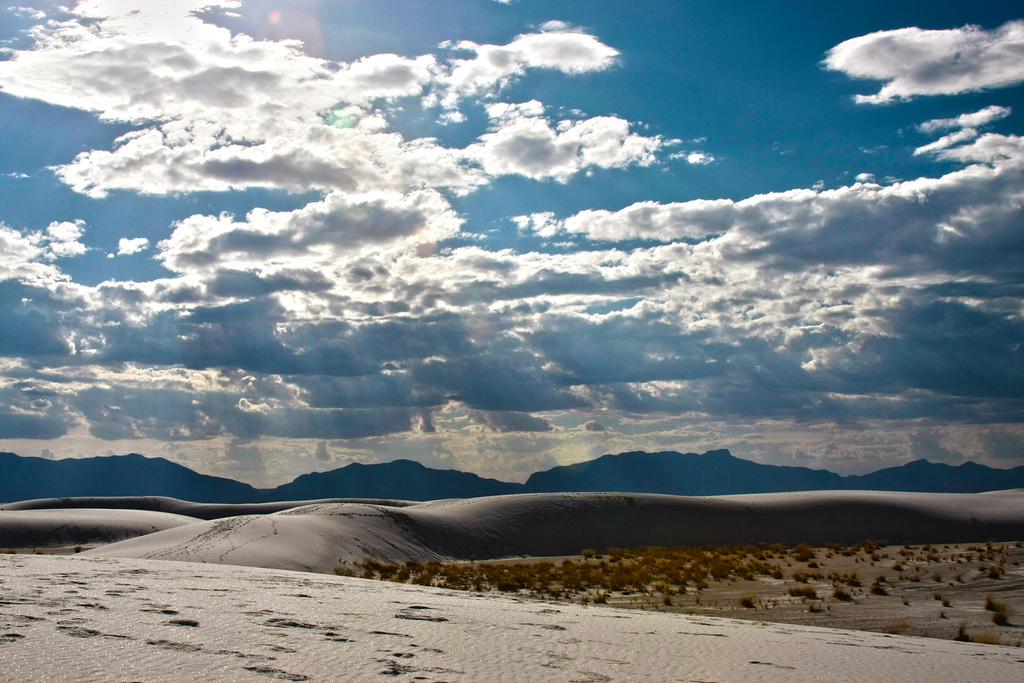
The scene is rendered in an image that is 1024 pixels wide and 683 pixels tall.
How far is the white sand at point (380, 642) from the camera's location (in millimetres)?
8336

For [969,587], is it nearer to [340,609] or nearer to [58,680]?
[340,609]

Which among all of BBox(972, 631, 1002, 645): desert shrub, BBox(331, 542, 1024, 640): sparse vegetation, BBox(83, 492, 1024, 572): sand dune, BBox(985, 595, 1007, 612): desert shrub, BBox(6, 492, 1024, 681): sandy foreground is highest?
BBox(6, 492, 1024, 681): sandy foreground

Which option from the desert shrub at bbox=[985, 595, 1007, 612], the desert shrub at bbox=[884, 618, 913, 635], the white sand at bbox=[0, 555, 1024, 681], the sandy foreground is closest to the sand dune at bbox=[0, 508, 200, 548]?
the sandy foreground

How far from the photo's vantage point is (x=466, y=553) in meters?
53.6

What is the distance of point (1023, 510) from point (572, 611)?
233 ft

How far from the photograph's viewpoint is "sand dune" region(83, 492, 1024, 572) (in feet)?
154

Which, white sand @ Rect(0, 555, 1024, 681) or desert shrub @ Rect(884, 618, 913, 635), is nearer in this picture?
white sand @ Rect(0, 555, 1024, 681)

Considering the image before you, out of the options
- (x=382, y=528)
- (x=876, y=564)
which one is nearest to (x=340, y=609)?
(x=876, y=564)

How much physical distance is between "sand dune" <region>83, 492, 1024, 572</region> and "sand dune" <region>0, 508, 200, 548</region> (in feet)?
54.7

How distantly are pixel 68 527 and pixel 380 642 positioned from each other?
199ft

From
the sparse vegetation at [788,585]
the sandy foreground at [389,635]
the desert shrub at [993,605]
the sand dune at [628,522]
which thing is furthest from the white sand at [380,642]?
the sand dune at [628,522]

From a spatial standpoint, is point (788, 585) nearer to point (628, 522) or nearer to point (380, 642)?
point (380, 642)

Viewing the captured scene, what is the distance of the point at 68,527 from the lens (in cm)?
6131

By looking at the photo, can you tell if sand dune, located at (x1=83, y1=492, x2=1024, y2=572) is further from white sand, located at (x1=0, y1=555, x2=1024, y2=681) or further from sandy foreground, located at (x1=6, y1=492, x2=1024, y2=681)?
white sand, located at (x1=0, y1=555, x2=1024, y2=681)
